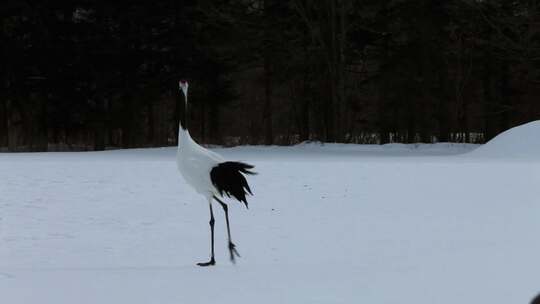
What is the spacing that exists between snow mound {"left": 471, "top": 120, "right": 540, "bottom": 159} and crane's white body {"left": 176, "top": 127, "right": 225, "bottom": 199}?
14.5 metres

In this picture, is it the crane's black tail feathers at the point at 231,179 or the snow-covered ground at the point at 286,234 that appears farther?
the crane's black tail feathers at the point at 231,179

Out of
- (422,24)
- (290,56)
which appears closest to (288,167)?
(290,56)

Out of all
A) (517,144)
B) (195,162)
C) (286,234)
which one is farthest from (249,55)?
(195,162)

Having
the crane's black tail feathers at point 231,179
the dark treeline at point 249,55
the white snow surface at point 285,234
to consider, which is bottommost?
the white snow surface at point 285,234

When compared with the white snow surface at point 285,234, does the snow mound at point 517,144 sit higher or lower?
higher

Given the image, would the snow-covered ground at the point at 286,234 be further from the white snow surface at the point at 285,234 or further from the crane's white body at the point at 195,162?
the crane's white body at the point at 195,162

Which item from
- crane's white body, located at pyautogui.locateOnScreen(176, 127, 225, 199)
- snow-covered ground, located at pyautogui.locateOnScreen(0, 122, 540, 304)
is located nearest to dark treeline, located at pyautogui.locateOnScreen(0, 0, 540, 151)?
snow-covered ground, located at pyautogui.locateOnScreen(0, 122, 540, 304)

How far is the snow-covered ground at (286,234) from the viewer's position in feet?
19.9

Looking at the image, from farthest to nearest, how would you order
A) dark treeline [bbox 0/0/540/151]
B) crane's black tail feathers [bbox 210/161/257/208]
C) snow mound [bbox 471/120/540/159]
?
dark treeline [bbox 0/0/540/151] < snow mound [bbox 471/120/540/159] < crane's black tail feathers [bbox 210/161/257/208]

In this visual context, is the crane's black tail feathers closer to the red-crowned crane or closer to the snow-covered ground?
the red-crowned crane

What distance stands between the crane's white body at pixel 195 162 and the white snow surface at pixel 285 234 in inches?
34.7

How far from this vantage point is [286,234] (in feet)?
35.8

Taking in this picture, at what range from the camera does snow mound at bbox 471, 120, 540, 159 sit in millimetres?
20212

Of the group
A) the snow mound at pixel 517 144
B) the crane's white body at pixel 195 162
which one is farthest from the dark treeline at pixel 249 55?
the crane's white body at pixel 195 162
